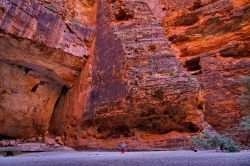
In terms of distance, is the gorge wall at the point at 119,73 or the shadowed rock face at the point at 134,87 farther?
the gorge wall at the point at 119,73

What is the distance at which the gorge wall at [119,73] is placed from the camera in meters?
9.12

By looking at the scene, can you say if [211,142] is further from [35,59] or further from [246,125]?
[35,59]

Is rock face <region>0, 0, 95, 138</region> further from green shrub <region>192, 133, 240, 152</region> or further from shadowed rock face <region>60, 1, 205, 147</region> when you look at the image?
green shrub <region>192, 133, 240, 152</region>

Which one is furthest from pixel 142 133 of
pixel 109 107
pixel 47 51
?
pixel 47 51

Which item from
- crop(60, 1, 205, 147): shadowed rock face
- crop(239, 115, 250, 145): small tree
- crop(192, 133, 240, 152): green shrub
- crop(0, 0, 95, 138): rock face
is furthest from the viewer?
crop(0, 0, 95, 138): rock face

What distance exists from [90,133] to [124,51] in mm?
3487

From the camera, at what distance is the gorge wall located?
29.9ft

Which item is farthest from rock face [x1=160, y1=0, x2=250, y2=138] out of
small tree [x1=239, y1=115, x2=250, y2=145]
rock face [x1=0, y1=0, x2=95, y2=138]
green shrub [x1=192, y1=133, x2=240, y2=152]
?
rock face [x1=0, y1=0, x2=95, y2=138]

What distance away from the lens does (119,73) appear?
33.3 ft

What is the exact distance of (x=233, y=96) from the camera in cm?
1073

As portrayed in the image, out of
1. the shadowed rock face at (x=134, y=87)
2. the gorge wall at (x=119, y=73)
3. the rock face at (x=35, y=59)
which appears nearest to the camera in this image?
the shadowed rock face at (x=134, y=87)

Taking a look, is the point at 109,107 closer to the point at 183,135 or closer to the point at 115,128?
the point at 115,128

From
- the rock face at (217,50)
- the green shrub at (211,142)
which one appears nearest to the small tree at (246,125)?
the rock face at (217,50)

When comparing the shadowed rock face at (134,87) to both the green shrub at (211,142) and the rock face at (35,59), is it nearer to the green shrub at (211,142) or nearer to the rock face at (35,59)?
the green shrub at (211,142)
